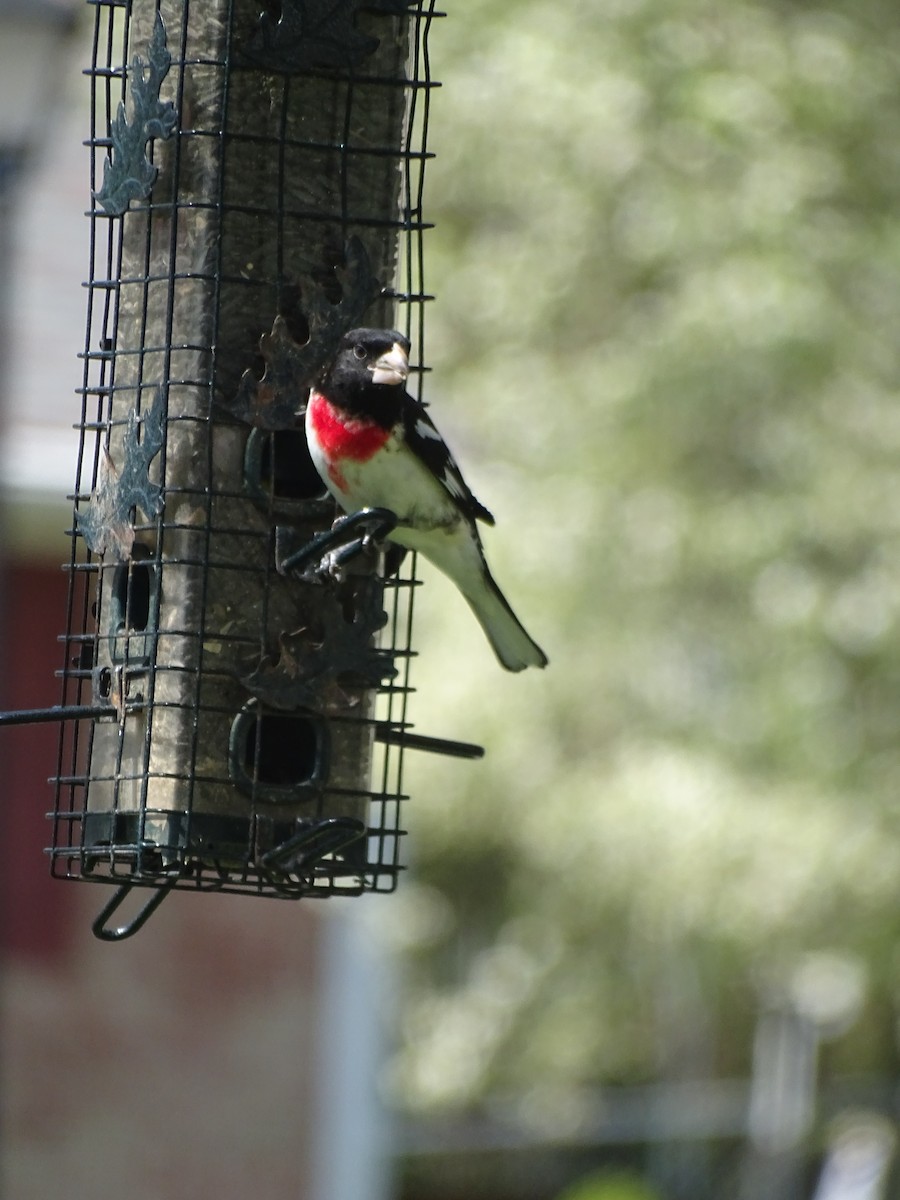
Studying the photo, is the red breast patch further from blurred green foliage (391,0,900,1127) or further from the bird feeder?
blurred green foliage (391,0,900,1127)

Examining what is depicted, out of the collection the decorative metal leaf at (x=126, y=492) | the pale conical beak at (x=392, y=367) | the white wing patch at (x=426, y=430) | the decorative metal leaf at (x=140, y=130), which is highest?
the decorative metal leaf at (x=140, y=130)

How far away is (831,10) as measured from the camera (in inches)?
579

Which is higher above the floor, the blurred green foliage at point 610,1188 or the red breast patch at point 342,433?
the red breast patch at point 342,433

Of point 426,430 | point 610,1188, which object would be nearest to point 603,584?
point 610,1188

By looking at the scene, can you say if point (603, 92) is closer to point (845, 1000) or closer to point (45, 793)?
point (45, 793)

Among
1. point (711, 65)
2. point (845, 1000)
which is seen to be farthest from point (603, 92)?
point (845, 1000)

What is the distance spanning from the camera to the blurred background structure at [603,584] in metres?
11.9

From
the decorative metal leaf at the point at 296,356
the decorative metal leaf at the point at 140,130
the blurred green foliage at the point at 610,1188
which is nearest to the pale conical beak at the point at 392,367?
the decorative metal leaf at the point at 296,356

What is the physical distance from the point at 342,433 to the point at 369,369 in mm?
151

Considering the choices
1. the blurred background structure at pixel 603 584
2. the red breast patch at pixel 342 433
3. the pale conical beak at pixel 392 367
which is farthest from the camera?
the blurred background structure at pixel 603 584

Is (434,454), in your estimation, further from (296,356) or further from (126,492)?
(126,492)

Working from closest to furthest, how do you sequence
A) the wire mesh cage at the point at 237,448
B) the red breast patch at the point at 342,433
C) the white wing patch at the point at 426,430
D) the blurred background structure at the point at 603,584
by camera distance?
the red breast patch at the point at 342,433, the wire mesh cage at the point at 237,448, the white wing patch at the point at 426,430, the blurred background structure at the point at 603,584

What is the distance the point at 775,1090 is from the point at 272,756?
15.0 meters

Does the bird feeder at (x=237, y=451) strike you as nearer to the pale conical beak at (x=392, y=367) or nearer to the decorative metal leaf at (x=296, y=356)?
the decorative metal leaf at (x=296, y=356)
